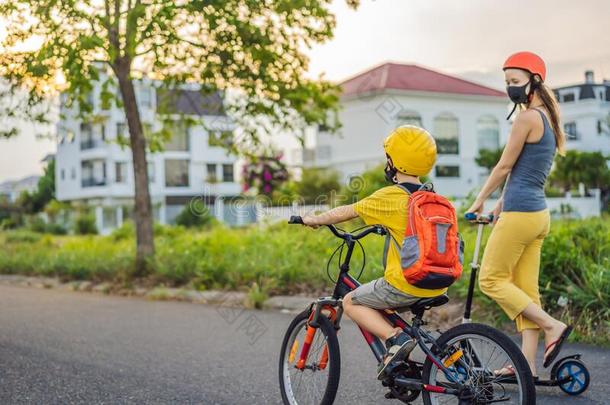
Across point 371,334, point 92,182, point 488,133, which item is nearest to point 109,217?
point 92,182

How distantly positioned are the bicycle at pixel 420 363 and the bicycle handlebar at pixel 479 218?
A: 0.93m

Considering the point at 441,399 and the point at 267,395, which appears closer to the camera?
the point at 441,399

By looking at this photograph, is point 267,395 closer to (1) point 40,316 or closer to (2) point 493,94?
Result: (1) point 40,316

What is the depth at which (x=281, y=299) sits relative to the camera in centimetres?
948

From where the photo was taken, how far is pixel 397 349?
12.5ft

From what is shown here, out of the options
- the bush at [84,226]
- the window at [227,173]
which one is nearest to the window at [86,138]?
the window at [227,173]

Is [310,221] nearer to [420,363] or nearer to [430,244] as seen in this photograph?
[430,244]

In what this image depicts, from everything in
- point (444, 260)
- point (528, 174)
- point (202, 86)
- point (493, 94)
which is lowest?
point (444, 260)

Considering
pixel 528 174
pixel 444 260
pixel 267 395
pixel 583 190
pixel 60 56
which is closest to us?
pixel 444 260

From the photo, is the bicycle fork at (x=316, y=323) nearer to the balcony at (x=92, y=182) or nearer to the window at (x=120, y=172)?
the window at (x=120, y=172)

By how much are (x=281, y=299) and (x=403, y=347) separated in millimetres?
5792

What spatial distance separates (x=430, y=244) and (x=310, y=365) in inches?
44.5

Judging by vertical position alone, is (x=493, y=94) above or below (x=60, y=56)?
above

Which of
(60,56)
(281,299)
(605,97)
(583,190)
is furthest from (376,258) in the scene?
(605,97)
